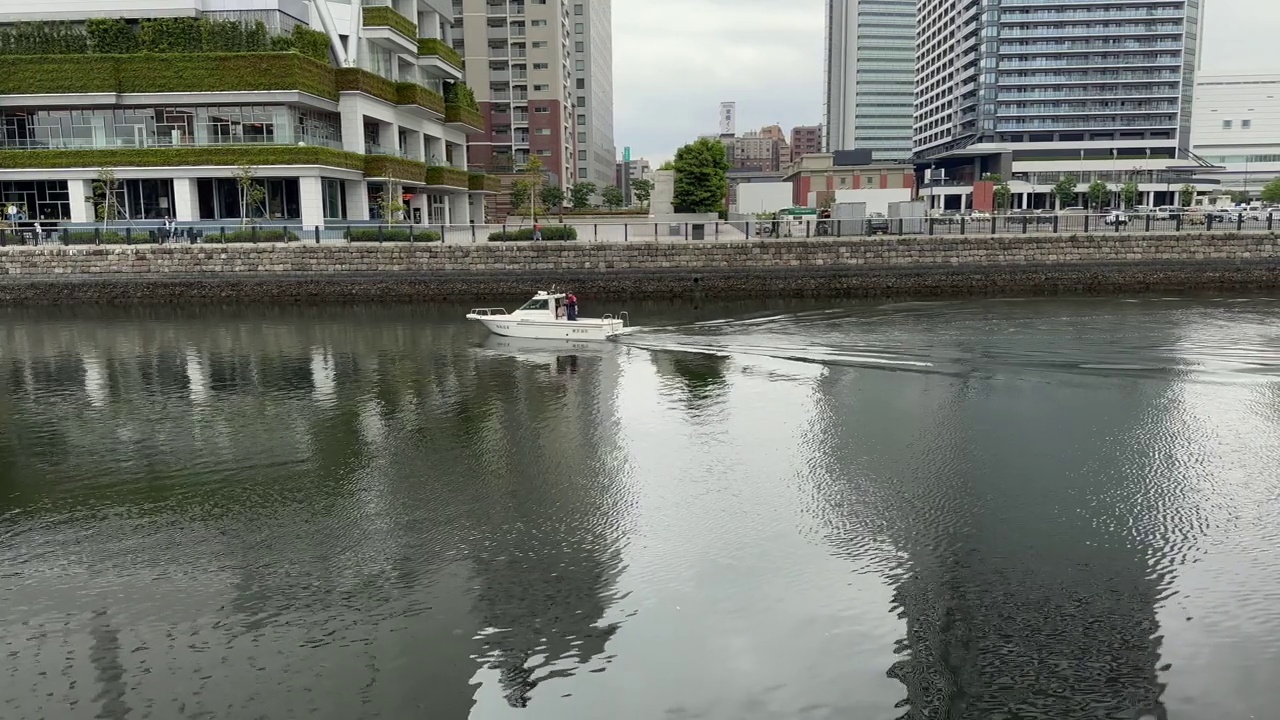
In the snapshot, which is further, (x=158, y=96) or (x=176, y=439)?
(x=158, y=96)

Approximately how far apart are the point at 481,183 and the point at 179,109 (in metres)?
28.1

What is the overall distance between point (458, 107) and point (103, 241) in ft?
104

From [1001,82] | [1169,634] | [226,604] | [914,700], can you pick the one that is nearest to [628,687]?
[914,700]

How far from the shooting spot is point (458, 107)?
77.0 meters

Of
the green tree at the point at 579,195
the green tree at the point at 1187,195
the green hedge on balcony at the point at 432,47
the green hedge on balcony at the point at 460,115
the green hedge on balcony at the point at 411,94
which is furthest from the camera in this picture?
the green tree at the point at 1187,195

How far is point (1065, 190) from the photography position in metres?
143

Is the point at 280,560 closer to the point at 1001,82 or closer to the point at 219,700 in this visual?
the point at 219,700

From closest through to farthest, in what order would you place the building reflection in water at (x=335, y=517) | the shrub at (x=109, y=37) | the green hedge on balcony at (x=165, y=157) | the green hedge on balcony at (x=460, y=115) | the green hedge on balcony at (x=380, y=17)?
the building reflection in water at (x=335, y=517)
the green hedge on balcony at (x=165, y=157)
the shrub at (x=109, y=37)
the green hedge on balcony at (x=380, y=17)
the green hedge on balcony at (x=460, y=115)

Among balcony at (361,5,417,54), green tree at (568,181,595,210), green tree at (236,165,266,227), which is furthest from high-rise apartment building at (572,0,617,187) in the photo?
green tree at (236,165,266,227)

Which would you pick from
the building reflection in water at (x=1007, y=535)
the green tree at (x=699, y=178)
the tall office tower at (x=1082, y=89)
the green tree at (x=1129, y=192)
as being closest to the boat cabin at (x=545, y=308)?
the building reflection in water at (x=1007, y=535)

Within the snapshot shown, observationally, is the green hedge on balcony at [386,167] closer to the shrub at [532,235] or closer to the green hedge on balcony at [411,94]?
the green hedge on balcony at [411,94]

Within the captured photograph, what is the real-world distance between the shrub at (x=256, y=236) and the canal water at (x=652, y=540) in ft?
72.9

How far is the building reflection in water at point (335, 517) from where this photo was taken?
1194 cm

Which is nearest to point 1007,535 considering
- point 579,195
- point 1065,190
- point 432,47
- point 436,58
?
point 436,58
